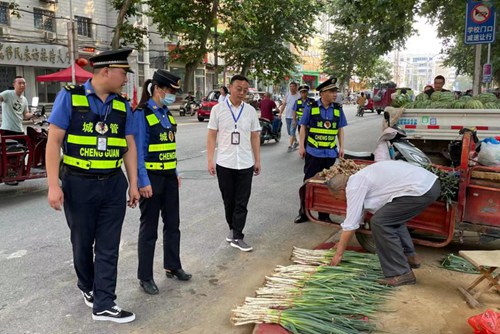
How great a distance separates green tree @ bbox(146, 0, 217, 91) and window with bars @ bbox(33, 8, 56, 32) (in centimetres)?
551

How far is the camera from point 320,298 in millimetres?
3539

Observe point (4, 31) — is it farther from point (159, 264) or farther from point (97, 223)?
point (97, 223)

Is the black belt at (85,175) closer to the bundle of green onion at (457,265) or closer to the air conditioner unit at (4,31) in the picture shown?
the bundle of green onion at (457,265)

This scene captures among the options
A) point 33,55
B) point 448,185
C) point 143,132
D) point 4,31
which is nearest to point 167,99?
point 143,132

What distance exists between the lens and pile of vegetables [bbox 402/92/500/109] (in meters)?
7.24

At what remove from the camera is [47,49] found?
26.1 m

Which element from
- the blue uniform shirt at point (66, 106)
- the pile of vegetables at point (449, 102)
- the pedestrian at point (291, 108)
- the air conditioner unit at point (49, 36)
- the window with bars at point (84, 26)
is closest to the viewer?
the blue uniform shirt at point (66, 106)

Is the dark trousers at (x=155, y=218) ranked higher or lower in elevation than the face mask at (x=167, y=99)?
lower

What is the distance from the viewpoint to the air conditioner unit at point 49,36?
2616 cm

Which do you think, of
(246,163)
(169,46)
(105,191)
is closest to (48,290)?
(105,191)

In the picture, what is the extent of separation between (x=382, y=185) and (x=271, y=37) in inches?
1208

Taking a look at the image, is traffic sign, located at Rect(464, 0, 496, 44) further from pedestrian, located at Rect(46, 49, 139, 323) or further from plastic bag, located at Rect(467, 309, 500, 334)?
pedestrian, located at Rect(46, 49, 139, 323)

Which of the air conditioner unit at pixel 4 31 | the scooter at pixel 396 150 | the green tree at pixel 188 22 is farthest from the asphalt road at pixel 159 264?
the green tree at pixel 188 22

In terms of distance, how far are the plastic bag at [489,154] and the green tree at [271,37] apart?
26526mm
